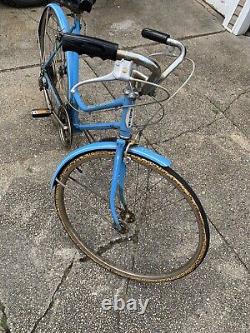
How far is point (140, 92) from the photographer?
64.4 inches

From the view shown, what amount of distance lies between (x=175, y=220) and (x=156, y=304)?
617 mm

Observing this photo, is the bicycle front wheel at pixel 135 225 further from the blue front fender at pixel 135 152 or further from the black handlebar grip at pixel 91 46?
the black handlebar grip at pixel 91 46

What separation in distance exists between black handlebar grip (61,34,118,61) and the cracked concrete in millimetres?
664

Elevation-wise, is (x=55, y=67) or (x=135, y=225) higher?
(x=55, y=67)

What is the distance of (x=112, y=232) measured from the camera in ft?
8.05

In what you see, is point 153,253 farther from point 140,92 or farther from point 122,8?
point 122,8

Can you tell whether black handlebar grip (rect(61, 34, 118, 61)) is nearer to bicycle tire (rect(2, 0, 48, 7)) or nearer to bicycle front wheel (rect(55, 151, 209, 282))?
bicycle front wheel (rect(55, 151, 209, 282))

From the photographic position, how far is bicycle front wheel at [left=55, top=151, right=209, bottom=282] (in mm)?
2246

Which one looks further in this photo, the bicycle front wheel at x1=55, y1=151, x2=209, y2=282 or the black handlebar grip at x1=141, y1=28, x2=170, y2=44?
the bicycle front wheel at x1=55, y1=151, x2=209, y2=282

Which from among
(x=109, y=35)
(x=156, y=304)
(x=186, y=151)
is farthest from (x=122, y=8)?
(x=156, y=304)

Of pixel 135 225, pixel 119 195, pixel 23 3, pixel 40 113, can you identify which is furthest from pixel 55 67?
pixel 23 3

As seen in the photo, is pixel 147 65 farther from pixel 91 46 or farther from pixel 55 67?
pixel 55 67

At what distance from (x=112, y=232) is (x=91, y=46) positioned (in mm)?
1389

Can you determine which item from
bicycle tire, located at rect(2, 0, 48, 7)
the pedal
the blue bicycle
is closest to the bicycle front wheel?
the blue bicycle
